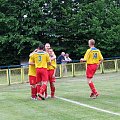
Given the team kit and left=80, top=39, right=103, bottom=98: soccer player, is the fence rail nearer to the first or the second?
the team kit

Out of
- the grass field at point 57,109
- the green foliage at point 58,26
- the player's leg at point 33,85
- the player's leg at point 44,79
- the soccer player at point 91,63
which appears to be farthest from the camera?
the green foliage at point 58,26

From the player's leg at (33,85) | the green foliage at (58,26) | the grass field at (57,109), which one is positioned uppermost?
the green foliage at (58,26)

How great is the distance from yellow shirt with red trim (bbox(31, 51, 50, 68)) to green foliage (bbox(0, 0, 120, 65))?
2460 centimetres

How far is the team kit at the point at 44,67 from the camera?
12359 mm

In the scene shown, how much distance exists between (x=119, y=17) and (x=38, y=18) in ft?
27.6

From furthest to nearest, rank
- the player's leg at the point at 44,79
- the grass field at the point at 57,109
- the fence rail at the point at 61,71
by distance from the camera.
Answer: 1. the fence rail at the point at 61,71
2. the player's leg at the point at 44,79
3. the grass field at the point at 57,109

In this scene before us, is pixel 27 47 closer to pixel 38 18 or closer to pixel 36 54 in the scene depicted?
pixel 38 18

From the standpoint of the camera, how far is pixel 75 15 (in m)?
38.2

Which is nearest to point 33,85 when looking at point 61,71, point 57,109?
point 57,109

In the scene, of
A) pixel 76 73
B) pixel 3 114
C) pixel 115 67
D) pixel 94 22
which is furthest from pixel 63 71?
pixel 3 114

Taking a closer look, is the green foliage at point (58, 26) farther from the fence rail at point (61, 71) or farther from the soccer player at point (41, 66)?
the soccer player at point (41, 66)

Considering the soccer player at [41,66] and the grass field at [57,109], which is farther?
the soccer player at [41,66]

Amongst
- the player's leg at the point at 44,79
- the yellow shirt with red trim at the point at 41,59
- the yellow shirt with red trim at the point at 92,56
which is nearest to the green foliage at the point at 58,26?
the yellow shirt with red trim at the point at 92,56

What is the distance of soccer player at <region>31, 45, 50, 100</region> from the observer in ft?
40.4
